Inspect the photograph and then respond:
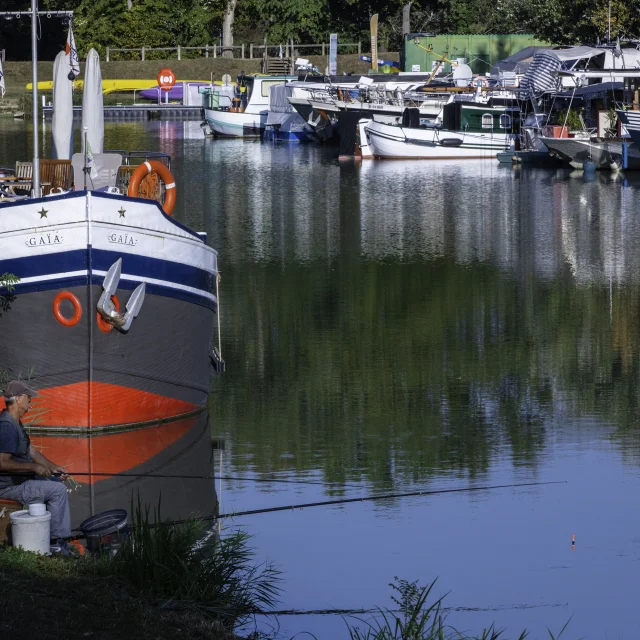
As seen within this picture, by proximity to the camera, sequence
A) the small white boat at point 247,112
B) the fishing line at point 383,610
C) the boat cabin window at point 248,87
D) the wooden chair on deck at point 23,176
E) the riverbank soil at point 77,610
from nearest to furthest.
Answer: the riverbank soil at point 77,610, the fishing line at point 383,610, the wooden chair on deck at point 23,176, the small white boat at point 247,112, the boat cabin window at point 248,87

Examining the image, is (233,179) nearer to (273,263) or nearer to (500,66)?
(273,263)

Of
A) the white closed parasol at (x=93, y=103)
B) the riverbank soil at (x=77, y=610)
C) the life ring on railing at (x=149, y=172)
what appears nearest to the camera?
the riverbank soil at (x=77, y=610)

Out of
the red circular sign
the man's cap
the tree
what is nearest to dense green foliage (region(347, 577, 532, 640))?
the man's cap

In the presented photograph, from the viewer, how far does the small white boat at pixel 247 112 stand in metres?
58.9

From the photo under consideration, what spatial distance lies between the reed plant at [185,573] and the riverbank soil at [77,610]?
0.39 feet

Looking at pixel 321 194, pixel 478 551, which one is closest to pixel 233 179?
pixel 321 194

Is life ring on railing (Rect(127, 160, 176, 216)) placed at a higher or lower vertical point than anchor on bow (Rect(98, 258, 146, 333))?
higher

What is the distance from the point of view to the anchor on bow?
496 inches

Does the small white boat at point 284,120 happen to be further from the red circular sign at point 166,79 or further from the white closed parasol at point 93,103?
the white closed parasol at point 93,103

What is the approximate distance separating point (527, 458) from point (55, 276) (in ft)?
15.1

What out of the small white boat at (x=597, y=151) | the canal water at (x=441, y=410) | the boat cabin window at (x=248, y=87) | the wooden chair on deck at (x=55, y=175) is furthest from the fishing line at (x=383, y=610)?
the boat cabin window at (x=248, y=87)

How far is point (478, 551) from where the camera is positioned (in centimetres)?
1016

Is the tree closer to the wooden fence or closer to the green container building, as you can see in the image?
the wooden fence

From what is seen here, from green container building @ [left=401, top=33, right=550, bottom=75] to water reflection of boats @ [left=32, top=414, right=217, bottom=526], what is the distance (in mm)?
56193
